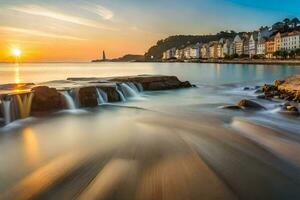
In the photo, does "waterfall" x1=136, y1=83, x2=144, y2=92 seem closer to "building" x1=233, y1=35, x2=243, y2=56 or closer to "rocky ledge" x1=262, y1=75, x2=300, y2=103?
"rocky ledge" x1=262, y1=75, x2=300, y2=103

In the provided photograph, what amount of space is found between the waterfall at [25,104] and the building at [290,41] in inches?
4767

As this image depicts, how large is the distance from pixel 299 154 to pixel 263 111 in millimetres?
7270

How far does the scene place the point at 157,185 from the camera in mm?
6312

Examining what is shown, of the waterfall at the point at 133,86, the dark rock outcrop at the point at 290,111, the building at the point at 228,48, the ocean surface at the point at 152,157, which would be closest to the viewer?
the ocean surface at the point at 152,157

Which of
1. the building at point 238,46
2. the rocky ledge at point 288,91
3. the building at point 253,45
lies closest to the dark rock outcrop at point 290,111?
the rocky ledge at point 288,91

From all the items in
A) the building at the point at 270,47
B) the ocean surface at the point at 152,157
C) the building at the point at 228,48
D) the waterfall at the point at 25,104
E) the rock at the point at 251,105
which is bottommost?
the ocean surface at the point at 152,157

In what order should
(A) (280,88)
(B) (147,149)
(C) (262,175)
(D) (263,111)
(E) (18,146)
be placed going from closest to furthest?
(C) (262,175) < (B) (147,149) < (E) (18,146) < (D) (263,111) < (A) (280,88)

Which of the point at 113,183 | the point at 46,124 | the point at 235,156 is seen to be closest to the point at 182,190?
the point at 113,183

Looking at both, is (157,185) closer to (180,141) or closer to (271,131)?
(180,141)

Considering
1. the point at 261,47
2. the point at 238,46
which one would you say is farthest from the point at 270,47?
the point at 238,46

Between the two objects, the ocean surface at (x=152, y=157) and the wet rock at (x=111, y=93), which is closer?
the ocean surface at (x=152, y=157)

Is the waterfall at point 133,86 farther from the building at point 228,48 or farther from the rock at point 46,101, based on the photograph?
the building at point 228,48

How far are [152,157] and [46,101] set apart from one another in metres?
9.47

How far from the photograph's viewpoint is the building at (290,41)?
378ft
